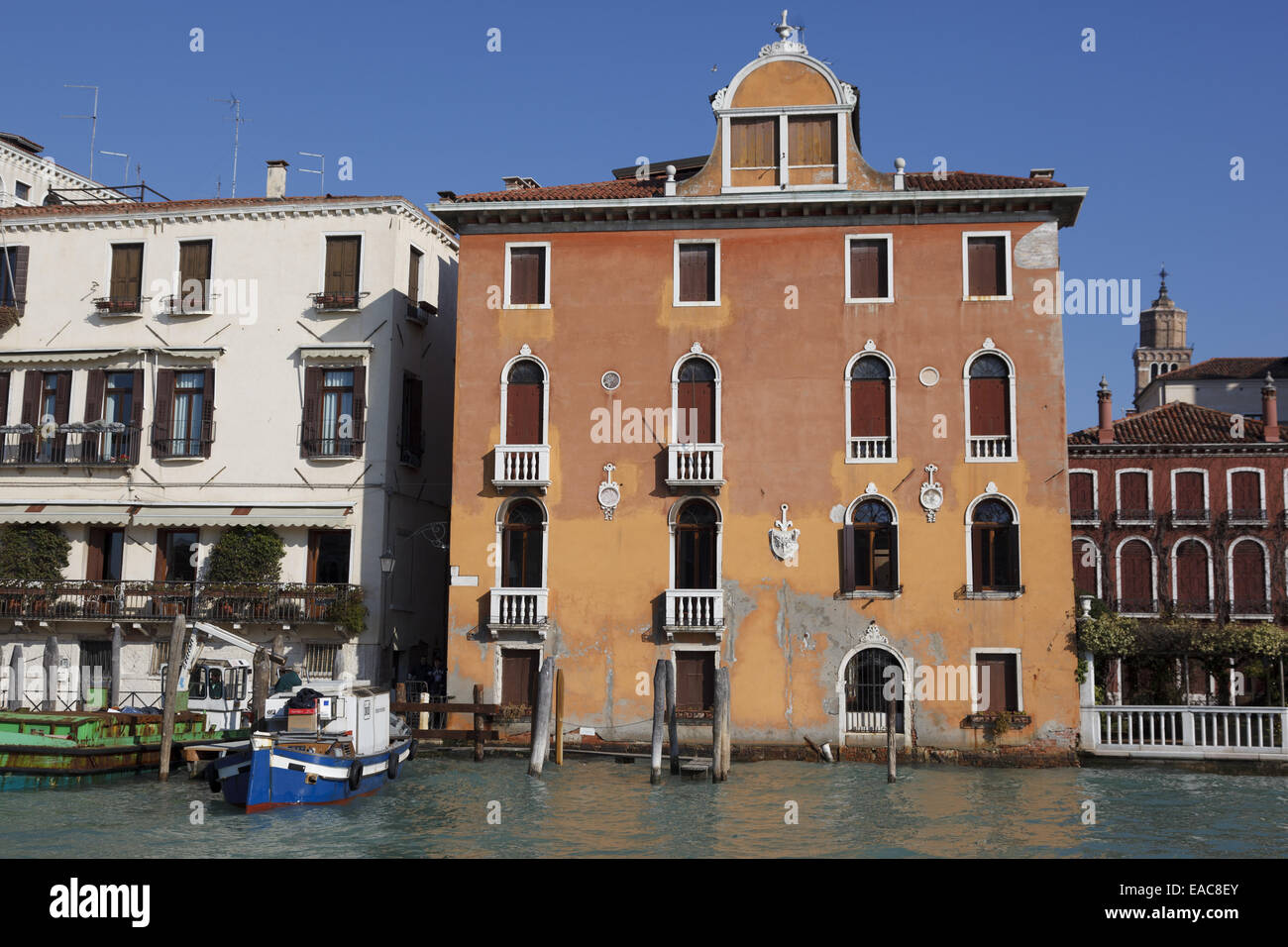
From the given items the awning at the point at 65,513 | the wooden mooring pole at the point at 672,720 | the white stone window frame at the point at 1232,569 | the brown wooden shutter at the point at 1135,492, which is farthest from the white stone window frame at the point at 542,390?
the white stone window frame at the point at 1232,569

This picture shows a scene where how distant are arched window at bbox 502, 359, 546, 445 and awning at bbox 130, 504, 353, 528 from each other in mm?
4085

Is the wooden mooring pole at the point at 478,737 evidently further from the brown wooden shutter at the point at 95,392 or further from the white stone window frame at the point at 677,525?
the brown wooden shutter at the point at 95,392

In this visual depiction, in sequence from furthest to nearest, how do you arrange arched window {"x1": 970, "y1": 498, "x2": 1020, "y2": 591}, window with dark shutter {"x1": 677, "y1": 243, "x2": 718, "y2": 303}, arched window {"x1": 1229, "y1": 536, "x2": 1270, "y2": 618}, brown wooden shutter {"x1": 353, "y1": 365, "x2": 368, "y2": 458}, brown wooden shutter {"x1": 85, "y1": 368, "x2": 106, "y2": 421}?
arched window {"x1": 1229, "y1": 536, "x2": 1270, "y2": 618} < brown wooden shutter {"x1": 85, "y1": 368, "x2": 106, "y2": 421} < brown wooden shutter {"x1": 353, "y1": 365, "x2": 368, "y2": 458} < window with dark shutter {"x1": 677, "y1": 243, "x2": 718, "y2": 303} < arched window {"x1": 970, "y1": 498, "x2": 1020, "y2": 591}

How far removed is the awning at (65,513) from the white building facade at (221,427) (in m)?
0.06

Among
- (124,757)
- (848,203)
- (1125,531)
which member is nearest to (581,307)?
(848,203)

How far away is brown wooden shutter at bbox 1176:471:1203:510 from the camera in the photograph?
4072cm

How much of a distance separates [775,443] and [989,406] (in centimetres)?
409

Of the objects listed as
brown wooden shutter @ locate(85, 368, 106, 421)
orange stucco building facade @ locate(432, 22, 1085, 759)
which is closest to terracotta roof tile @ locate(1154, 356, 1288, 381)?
orange stucco building facade @ locate(432, 22, 1085, 759)

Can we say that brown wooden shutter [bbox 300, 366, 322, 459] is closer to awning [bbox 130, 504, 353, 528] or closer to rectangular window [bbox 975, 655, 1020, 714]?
awning [bbox 130, 504, 353, 528]
